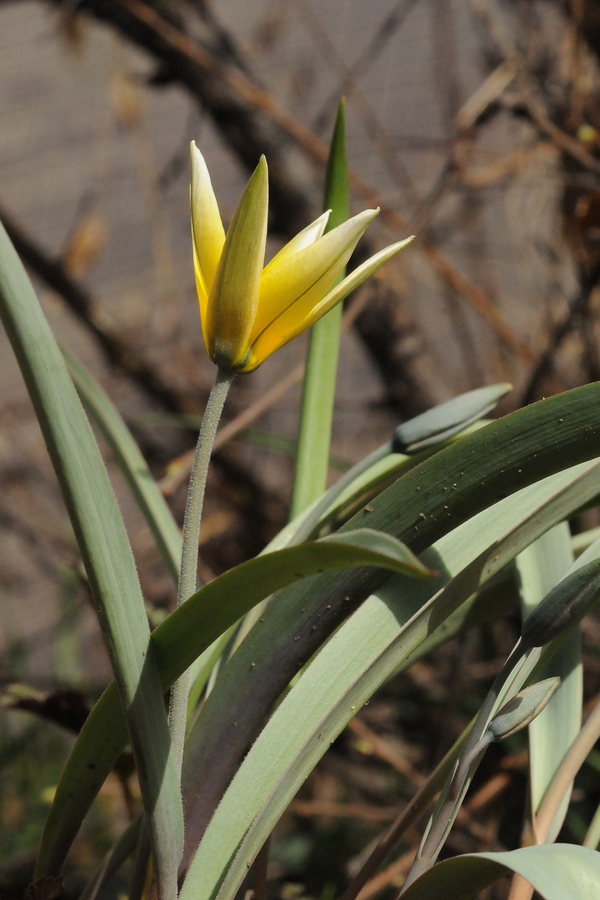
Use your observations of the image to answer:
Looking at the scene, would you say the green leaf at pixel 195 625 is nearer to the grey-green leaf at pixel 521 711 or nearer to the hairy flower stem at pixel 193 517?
the hairy flower stem at pixel 193 517

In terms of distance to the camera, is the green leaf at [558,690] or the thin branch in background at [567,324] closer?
the green leaf at [558,690]

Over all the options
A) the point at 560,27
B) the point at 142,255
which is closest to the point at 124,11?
the point at 560,27

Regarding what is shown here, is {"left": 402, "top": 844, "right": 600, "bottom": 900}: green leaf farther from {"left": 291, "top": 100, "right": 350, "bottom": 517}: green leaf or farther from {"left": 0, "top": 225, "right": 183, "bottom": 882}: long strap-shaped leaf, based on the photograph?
{"left": 291, "top": 100, "right": 350, "bottom": 517}: green leaf

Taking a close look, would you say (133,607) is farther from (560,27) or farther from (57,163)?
(57,163)

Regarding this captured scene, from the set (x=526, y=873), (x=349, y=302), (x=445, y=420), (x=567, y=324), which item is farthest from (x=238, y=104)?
(x=526, y=873)

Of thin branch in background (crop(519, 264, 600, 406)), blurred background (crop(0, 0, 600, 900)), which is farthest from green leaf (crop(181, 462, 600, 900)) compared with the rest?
thin branch in background (crop(519, 264, 600, 406))

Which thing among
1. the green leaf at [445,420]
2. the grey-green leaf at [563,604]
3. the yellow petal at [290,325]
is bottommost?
the grey-green leaf at [563,604]

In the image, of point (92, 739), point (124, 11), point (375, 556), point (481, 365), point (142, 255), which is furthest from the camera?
point (142, 255)

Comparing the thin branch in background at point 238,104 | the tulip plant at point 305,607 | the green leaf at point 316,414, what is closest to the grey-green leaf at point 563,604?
the tulip plant at point 305,607
